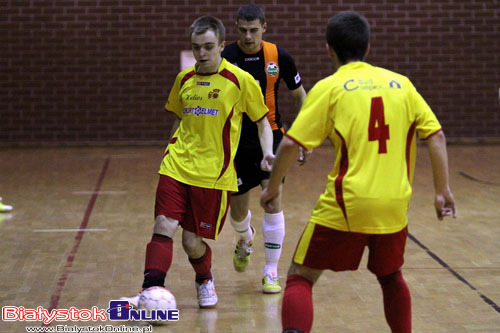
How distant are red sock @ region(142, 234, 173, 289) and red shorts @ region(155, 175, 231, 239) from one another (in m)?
0.16

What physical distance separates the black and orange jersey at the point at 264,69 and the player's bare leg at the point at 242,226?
0.37m

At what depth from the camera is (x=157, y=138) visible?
13.1 m

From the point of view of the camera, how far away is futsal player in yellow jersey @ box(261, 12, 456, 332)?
3.15 meters

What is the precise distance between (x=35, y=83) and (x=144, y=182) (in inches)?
169

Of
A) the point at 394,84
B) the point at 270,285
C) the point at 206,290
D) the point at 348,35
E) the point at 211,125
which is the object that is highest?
the point at 348,35

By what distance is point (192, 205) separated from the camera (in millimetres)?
4438

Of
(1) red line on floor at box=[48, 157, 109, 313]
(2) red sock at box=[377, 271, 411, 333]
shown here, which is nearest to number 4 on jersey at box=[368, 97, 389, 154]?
(2) red sock at box=[377, 271, 411, 333]

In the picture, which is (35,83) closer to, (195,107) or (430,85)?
(430,85)

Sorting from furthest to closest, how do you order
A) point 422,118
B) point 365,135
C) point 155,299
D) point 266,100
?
point 266,100
point 155,299
point 422,118
point 365,135

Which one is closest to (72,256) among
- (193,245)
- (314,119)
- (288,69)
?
(193,245)

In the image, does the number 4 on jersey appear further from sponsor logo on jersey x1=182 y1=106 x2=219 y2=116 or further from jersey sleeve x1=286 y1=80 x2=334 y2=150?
sponsor logo on jersey x1=182 y1=106 x2=219 y2=116

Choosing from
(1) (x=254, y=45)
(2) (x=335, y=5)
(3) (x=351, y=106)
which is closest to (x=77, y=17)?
(2) (x=335, y=5)

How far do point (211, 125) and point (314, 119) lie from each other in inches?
52.2

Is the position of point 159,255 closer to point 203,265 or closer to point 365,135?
point 203,265
